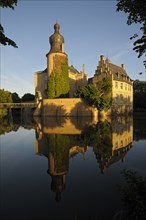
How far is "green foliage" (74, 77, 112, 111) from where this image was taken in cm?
3534

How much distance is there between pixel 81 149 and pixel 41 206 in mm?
5966

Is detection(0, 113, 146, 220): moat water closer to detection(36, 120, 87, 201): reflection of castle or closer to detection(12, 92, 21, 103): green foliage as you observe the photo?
detection(36, 120, 87, 201): reflection of castle

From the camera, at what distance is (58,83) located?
42875 millimetres

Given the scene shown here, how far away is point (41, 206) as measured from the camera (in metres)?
4.25

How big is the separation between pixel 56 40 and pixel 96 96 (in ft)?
66.0

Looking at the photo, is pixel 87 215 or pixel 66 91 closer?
pixel 87 215

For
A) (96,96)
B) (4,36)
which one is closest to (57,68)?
(96,96)

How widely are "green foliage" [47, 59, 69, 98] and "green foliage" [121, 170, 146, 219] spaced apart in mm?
37961

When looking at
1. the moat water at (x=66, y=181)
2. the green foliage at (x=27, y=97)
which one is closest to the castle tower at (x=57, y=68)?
the green foliage at (x=27, y=97)

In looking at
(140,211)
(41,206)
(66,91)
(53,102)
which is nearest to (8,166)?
(41,206)

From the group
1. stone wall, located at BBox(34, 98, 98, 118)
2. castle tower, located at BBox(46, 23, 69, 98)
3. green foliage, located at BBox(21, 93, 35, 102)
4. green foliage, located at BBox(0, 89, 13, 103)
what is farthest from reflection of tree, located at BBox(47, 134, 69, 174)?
green foliage, located at BBox(21, 93, 35, 102)

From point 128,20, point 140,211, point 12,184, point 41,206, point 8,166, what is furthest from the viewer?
point 8,166

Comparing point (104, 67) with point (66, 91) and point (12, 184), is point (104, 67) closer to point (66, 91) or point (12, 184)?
point (66, 91)

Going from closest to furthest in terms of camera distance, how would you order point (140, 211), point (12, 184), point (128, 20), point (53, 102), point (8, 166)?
point (140, 211), point (12, 184), point (128, 20), point (8, 166), point (53, 102)
